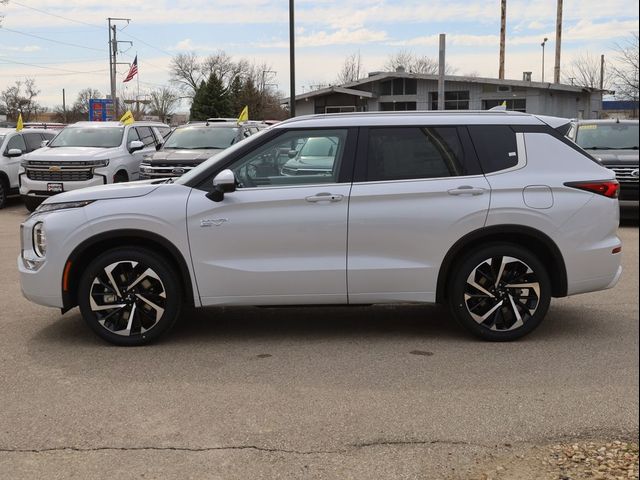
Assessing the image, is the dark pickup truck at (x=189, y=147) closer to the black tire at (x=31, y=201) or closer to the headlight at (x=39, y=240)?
the black tire at (x=31, y=201)

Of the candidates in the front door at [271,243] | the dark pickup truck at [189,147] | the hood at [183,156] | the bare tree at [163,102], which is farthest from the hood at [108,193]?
the bare tree at [163,102]

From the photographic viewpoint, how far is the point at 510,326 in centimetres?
545

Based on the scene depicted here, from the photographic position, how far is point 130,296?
5.38 meters

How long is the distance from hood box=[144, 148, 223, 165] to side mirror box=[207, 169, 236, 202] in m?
8.56

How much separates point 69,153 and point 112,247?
10376 millimetres

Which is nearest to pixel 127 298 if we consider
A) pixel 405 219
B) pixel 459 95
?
pixel 405 219

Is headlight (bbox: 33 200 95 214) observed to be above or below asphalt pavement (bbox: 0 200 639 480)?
above

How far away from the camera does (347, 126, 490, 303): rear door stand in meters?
5.30

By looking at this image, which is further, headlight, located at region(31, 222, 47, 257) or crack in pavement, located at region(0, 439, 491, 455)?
headlight, located at region(31, 222, 47, 257)

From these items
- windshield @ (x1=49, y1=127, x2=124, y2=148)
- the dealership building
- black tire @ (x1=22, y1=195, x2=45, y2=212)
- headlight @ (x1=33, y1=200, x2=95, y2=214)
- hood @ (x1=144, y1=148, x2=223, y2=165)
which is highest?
the dealership building

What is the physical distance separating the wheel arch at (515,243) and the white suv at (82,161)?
10.8 m

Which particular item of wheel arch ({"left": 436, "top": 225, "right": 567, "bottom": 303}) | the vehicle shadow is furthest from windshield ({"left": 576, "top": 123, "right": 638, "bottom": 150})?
wheel arch ({"left": 436, "top": 225, "right": 567, "bottom": 303})

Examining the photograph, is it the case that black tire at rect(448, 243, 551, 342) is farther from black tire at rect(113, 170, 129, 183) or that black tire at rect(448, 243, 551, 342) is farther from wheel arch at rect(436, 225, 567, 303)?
black tire at rect(113, 170, 129, 183)

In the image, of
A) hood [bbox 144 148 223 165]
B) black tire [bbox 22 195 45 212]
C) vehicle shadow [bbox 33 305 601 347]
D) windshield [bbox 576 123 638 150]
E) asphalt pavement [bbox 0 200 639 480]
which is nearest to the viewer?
asphalt pavement [bbox 0 200 639 480]
